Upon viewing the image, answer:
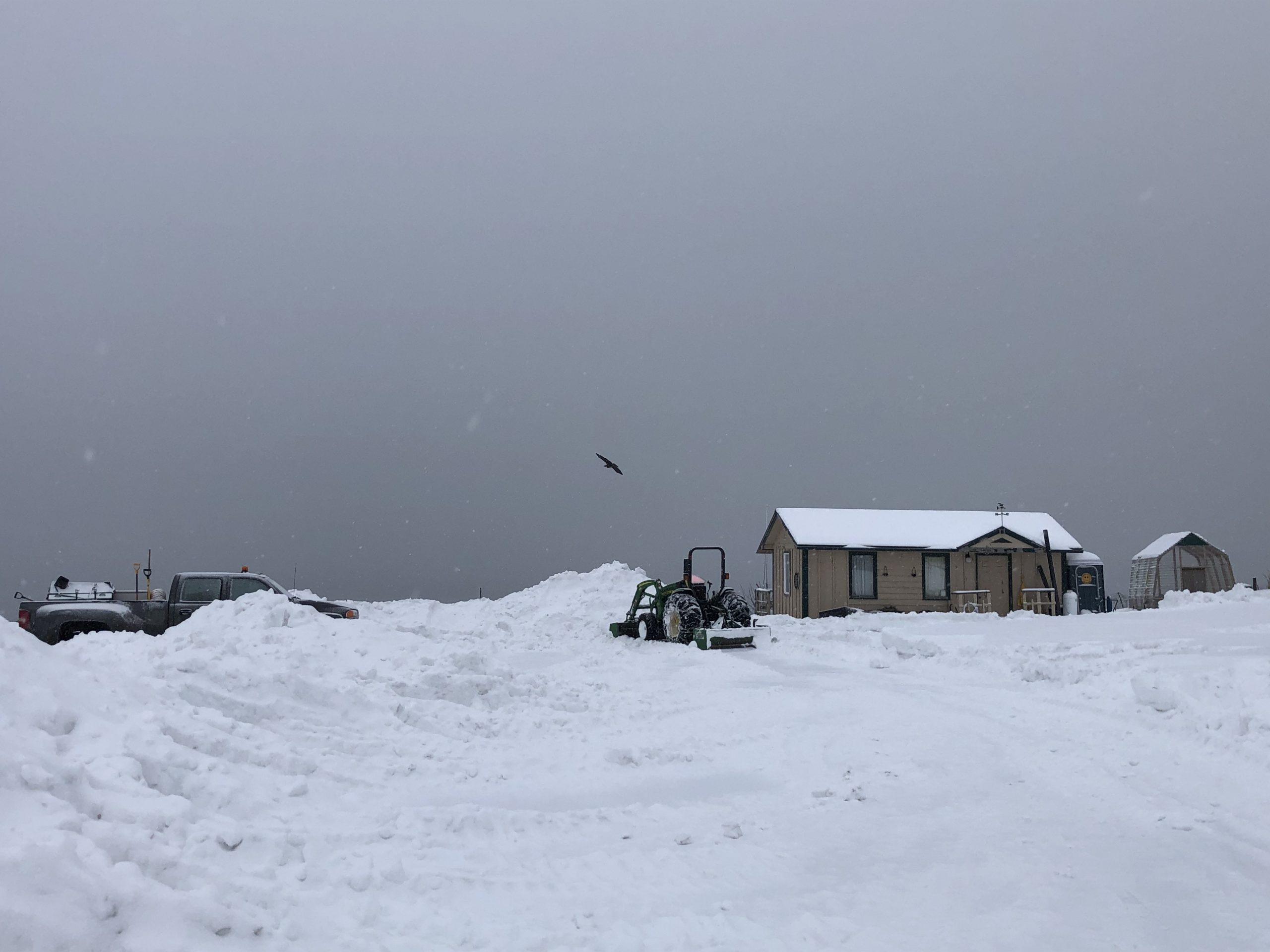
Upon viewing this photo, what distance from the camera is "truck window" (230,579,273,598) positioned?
14.6 meters

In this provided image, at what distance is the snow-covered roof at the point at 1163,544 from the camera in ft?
112

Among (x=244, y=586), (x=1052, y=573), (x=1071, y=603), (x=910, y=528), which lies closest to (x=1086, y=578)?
(x=1052, y=573)

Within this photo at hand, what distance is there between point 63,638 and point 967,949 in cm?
1473

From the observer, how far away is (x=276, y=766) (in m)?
6.47

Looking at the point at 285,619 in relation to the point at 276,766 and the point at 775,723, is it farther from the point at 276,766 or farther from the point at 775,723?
the point at 775,723

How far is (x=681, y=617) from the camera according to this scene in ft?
61.7

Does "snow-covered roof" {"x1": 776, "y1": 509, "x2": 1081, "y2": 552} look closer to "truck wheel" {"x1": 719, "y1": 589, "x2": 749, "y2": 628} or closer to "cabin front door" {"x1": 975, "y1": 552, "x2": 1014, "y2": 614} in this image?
"cabin front door" {"x1": 975, "y1": 552, "x2": 1014, "y2": 614}

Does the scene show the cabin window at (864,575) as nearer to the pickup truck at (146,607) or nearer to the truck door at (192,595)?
the pickup truck at (146,607)

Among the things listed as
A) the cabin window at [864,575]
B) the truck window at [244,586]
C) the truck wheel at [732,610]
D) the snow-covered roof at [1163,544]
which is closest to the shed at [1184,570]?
the snow-covered roof at [1163,544]

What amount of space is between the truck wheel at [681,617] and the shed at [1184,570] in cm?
2417

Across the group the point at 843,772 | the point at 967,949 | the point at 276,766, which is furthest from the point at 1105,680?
the point at 276,766

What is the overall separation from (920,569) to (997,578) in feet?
10.2

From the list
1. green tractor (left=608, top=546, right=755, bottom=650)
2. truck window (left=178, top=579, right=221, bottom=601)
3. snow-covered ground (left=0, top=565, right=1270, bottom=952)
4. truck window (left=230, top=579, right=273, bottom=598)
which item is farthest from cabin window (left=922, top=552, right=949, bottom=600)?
truck window (left=178, top=579, right=221, bottom=601)

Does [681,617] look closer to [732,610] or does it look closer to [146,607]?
[732,610]
